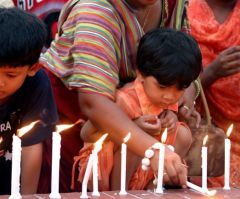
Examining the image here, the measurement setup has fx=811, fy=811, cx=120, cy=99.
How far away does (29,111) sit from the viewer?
307 centimetres

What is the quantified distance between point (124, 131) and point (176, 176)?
12.4 inches

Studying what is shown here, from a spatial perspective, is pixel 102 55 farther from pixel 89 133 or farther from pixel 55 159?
pixel 55 159

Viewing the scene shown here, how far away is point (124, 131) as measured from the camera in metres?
2.99

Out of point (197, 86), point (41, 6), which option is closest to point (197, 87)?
point (197, 86)

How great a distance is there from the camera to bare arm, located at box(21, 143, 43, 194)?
3.06 metres

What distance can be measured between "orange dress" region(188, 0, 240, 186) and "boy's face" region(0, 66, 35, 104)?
143cm

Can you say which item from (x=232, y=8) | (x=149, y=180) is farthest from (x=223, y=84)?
(x=149, y=180)

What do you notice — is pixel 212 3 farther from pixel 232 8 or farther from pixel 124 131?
pixel 124 131

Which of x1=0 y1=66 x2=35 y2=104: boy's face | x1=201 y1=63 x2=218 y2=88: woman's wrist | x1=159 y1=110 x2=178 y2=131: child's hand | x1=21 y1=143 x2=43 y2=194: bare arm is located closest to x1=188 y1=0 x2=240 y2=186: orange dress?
x1=201 y1=63 x2=218 y2=88: woman's wrist

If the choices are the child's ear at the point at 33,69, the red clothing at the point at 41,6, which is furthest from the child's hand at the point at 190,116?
the red clothing at the point at 41,6

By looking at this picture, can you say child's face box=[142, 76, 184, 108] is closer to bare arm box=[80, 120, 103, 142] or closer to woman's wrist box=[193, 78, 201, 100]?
bare arm box=[80, 120, 103, 142]

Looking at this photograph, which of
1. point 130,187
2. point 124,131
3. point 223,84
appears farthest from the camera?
point 223,84

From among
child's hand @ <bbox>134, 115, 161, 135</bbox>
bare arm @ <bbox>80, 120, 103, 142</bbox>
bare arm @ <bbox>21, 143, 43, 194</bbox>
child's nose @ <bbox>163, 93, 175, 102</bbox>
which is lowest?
bare arm @ <bbox>21, 143, 43, 194</bbox>

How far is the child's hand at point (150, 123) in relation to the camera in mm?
3100
